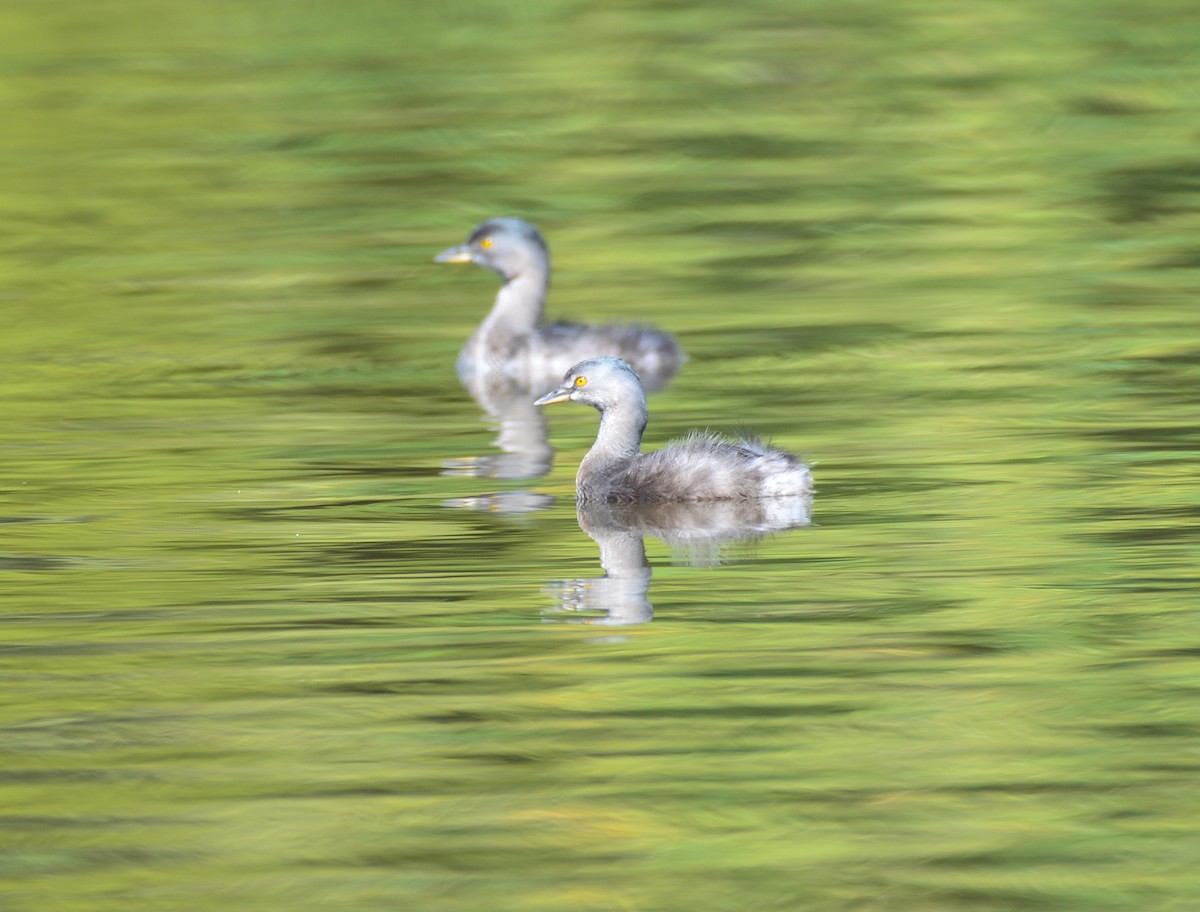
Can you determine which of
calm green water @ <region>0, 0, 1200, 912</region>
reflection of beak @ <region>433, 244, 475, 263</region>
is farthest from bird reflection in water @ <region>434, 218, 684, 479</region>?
calm green water @ <region>0, 0, 1200, 912</region>

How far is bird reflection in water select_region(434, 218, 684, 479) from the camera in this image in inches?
527

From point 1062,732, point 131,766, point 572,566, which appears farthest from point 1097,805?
point 572,566

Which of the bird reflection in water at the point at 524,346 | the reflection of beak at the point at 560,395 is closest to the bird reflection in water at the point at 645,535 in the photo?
the reflection of beak at the point at 560,395

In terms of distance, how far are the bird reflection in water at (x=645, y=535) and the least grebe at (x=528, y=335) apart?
322 cm

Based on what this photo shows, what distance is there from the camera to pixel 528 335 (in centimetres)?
1496

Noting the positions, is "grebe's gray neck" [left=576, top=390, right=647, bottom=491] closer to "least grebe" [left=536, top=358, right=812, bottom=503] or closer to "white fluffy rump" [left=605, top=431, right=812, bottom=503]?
"least grebe" [left=536, top=358, right=812, bottom=503]

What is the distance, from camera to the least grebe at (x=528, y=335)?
13984mm

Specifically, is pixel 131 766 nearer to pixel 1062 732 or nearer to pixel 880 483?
pixel 1062 732

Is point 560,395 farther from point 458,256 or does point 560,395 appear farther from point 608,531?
point 458,256

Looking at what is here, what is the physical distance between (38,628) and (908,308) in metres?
7.24

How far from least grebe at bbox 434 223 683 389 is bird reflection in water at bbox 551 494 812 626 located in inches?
127

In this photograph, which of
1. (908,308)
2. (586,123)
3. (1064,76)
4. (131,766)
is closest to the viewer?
(131,766)

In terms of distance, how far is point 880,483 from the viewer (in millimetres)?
10672

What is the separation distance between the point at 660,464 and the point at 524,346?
164 inches
